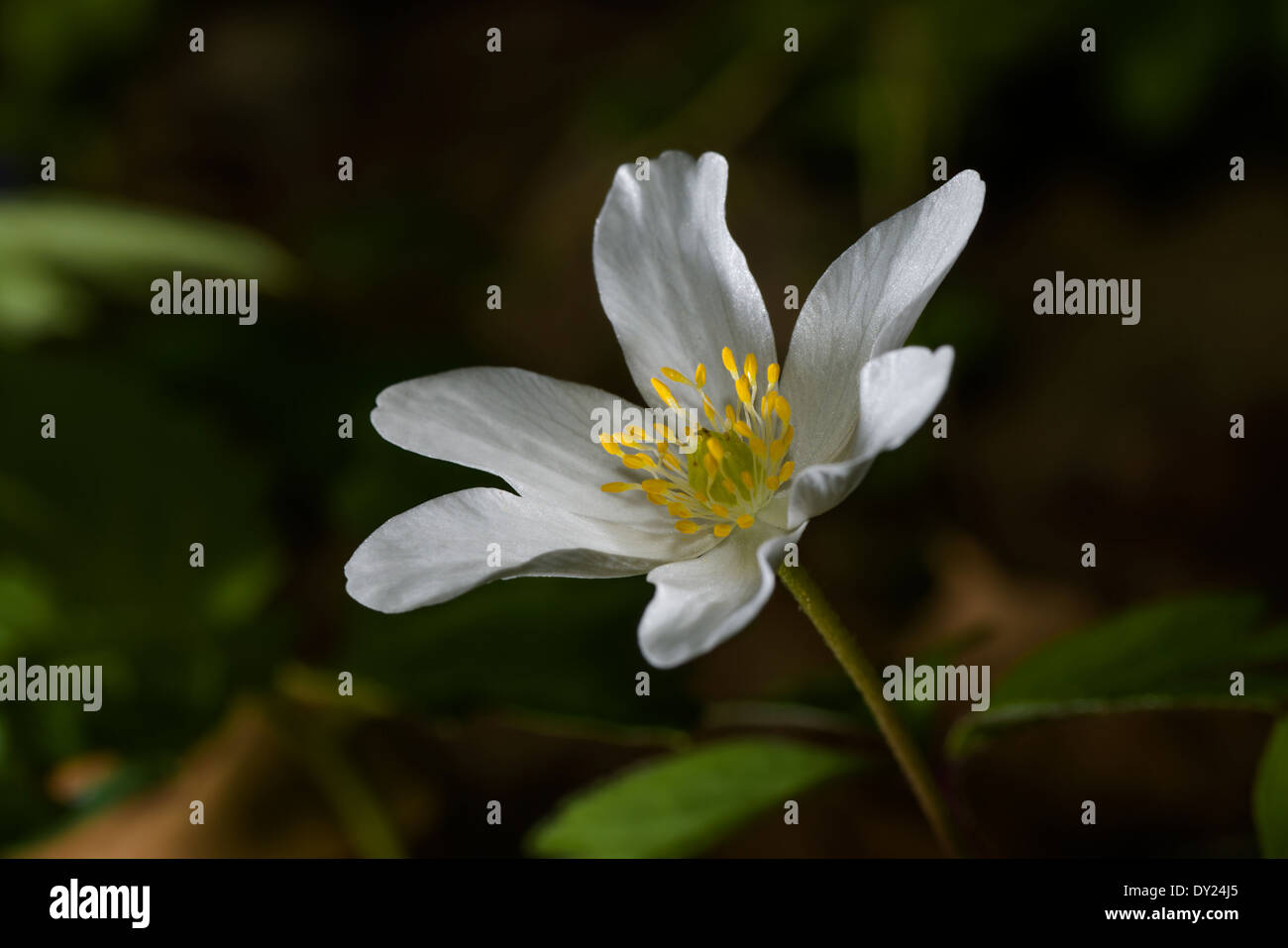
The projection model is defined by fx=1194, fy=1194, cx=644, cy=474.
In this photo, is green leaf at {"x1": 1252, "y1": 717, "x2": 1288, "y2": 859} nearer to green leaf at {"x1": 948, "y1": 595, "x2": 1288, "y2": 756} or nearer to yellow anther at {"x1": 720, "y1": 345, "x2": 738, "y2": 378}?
green leaf at {"x1": 948, "y1": 595, "x2": 1288, "y2": 756}

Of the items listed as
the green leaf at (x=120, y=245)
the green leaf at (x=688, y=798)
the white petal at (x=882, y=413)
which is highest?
the green leaf at (x=120, y=245)

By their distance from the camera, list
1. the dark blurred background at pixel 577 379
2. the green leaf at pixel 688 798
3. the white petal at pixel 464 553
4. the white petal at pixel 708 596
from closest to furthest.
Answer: the white petal at pixel 708 596
the white petal at pixel 464 553
the green leaf at pixel 688 798
the dark blurred background at pixel 577 379

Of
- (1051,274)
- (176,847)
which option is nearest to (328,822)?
(176,847)

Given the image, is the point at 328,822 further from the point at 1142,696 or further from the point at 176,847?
the point at 1142,696

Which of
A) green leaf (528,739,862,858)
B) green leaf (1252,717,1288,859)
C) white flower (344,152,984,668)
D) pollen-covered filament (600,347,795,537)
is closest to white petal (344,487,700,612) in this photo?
white flower (344,152,984,668)

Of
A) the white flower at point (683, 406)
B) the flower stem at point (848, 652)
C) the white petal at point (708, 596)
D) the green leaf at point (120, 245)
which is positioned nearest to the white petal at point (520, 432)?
the white flower at point (683, 406)

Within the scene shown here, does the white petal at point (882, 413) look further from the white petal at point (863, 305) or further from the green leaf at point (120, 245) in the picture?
the green leaf at point (120, 245)

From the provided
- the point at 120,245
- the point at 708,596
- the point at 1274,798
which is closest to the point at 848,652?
the point at 708,596

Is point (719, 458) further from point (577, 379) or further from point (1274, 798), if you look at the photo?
point (577, 379)
